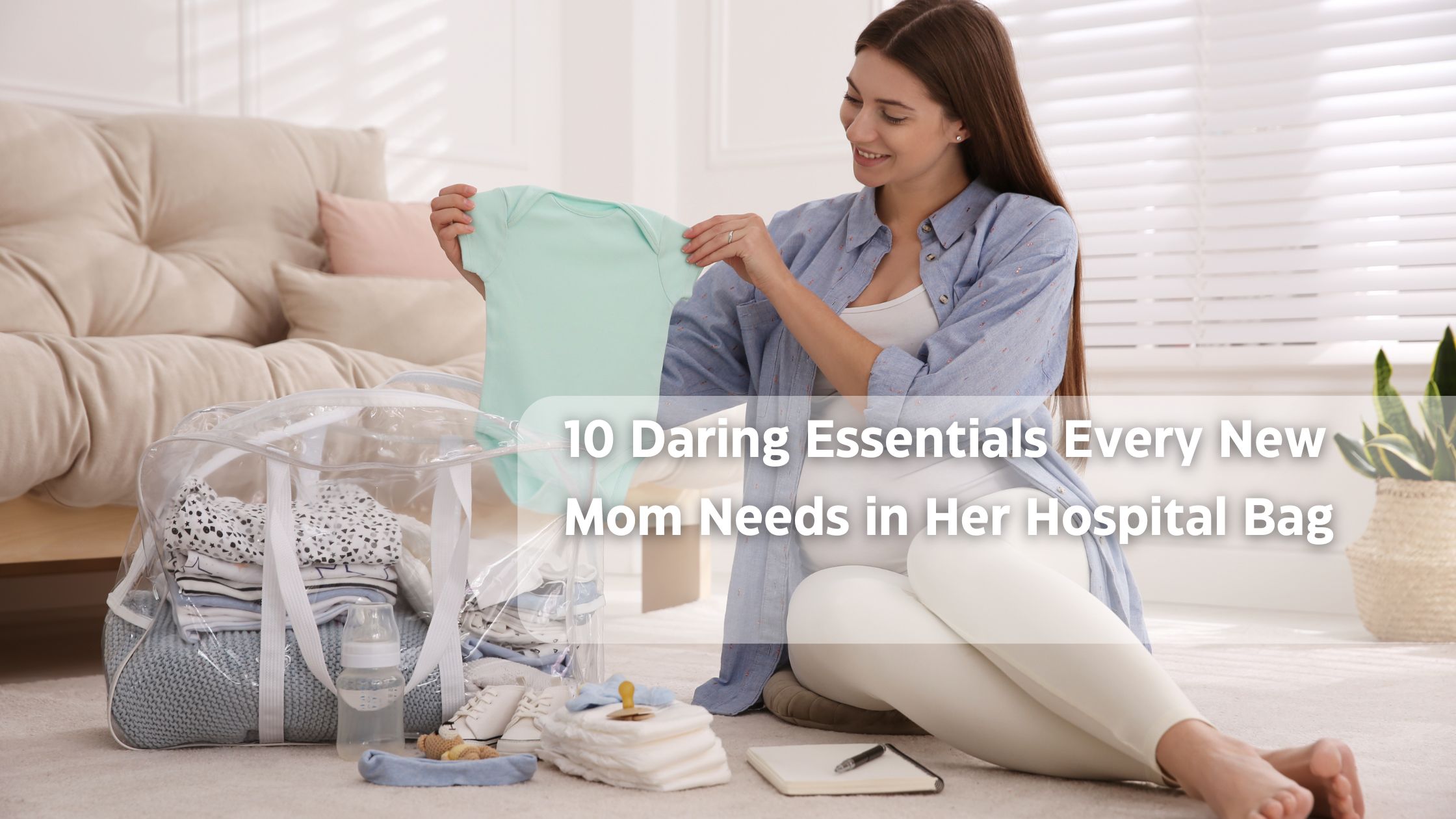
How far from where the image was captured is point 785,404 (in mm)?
1481

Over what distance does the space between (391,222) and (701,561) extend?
94cm

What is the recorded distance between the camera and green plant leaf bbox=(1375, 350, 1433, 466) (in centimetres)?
221

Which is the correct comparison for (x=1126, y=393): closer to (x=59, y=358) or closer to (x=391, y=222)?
(x=391, y=222)

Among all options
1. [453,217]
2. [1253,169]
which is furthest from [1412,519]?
[453,217]

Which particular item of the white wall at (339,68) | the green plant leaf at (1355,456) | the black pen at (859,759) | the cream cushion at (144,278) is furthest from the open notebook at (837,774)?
the white wall at (339,68)

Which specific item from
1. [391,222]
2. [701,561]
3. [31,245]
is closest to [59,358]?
[31,245]

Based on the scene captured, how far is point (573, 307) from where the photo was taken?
1.43 meters

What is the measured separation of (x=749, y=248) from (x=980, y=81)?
1.14 feet

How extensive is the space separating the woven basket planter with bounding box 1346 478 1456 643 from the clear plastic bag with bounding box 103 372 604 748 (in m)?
1.57

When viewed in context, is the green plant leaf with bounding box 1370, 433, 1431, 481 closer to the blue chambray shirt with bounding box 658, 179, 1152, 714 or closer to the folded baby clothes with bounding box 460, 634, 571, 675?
the blue chambray shirt with bounding box 658, 179, 1152, 714

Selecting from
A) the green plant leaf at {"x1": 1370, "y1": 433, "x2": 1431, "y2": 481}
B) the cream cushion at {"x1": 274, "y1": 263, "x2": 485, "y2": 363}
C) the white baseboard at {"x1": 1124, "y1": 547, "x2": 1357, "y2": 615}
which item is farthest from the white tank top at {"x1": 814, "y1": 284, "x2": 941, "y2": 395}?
the white baseboard at {"x1": 1124, "y1": 547, "x2": 1357, "y2": 615}

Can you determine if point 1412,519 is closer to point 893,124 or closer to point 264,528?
point 893,124

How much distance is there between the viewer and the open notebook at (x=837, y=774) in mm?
1095

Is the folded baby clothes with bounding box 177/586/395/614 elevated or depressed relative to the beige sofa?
depressed
